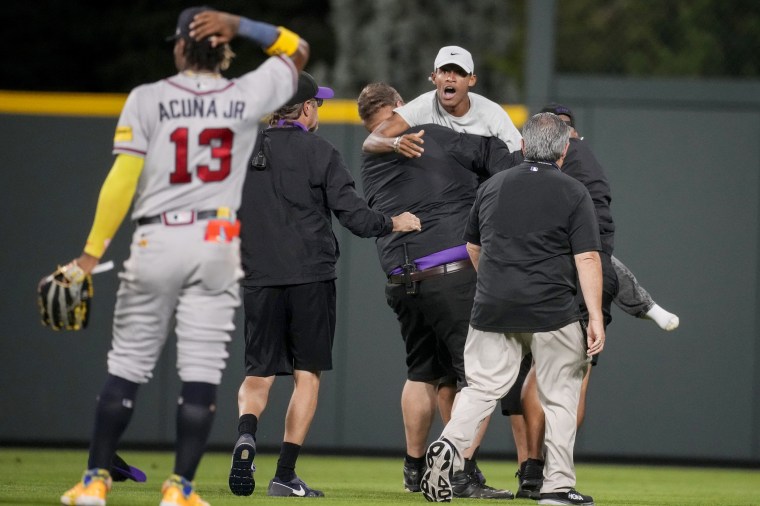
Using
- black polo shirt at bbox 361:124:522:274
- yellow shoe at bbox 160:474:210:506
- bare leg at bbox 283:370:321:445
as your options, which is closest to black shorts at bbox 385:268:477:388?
black polo shirt at bbox 361:124:522:274

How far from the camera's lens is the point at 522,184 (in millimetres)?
5992

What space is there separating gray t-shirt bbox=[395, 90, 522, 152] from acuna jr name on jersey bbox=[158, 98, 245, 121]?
82.3 inches

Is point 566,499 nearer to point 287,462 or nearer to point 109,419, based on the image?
point 287,462

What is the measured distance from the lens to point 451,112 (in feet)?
22.7

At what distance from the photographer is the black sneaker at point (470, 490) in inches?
255

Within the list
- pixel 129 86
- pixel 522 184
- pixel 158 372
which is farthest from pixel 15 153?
pixel 129 86

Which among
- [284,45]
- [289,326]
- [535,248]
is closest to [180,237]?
[284,45]

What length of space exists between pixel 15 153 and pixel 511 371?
227 inches

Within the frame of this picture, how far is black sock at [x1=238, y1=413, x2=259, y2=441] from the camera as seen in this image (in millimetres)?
6379

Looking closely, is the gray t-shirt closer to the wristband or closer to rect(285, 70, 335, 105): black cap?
rect(285, 70, 335, 105): black cap

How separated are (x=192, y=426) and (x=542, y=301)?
187cm

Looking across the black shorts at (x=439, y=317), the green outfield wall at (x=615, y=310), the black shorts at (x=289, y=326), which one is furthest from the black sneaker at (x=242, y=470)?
the green outfield wall at (x=615, y=310)

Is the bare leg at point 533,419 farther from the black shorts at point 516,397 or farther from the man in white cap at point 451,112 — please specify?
the man in white cap at point 451,112

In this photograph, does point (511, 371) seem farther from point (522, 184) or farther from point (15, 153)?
point (15, 153)
